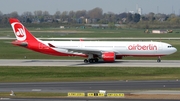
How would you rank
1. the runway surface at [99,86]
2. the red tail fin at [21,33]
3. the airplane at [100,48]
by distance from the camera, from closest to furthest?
the runway surface at [99,86]
the airplane at [100,48]
the red tail fin at [21,33]

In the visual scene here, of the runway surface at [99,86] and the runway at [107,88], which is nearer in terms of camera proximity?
the runway at [107,88]

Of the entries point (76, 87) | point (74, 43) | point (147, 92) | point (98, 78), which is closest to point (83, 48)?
point (74, 43)

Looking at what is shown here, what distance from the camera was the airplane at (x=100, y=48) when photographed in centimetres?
6781

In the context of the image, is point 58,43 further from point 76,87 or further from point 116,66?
point 76,87

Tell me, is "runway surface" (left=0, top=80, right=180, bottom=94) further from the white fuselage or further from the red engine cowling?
the white fuselage

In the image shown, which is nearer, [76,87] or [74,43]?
[76,87]

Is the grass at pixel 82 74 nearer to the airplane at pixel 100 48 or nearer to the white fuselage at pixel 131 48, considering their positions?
the airplane at pixel 100 48

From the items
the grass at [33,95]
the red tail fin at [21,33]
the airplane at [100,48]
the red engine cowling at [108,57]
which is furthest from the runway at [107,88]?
the red tail fin at [21,33]

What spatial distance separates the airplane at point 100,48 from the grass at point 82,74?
8660 millimetres

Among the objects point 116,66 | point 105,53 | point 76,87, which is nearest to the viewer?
point 76,87

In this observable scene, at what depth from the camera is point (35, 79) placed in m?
49.6

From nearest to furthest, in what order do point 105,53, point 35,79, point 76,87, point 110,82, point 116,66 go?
point 76,87 < point 110,82 < point 35,79 < point 116,66 < point 105,53

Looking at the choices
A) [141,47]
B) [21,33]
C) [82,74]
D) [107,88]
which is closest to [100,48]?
[141,47]

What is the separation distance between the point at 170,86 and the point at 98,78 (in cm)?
1005
